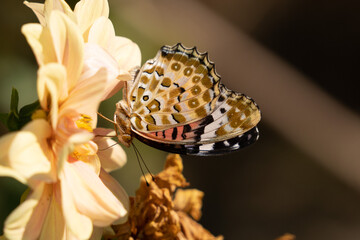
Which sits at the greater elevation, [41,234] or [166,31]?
[166,31]

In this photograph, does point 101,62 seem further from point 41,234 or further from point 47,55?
point 41,234

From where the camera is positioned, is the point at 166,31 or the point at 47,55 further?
the point at 166,31

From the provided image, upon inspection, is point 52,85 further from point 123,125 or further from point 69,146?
point 123,125

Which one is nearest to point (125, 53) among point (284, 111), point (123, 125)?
point (123, 125)

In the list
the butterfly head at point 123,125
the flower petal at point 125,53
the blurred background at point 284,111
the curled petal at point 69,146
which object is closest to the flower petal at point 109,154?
the butterfly head at point 123,125

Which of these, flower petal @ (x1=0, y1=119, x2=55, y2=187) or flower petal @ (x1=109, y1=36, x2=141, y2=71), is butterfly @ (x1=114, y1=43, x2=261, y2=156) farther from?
flower petal @ (x1=0, y1=119, x2=55, y2=187)

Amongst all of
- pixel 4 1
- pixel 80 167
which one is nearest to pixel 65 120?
pixel 80 167

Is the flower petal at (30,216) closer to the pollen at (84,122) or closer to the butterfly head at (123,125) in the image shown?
the pollen at (84,122)

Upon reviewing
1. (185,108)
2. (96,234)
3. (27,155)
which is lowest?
(96,234)
